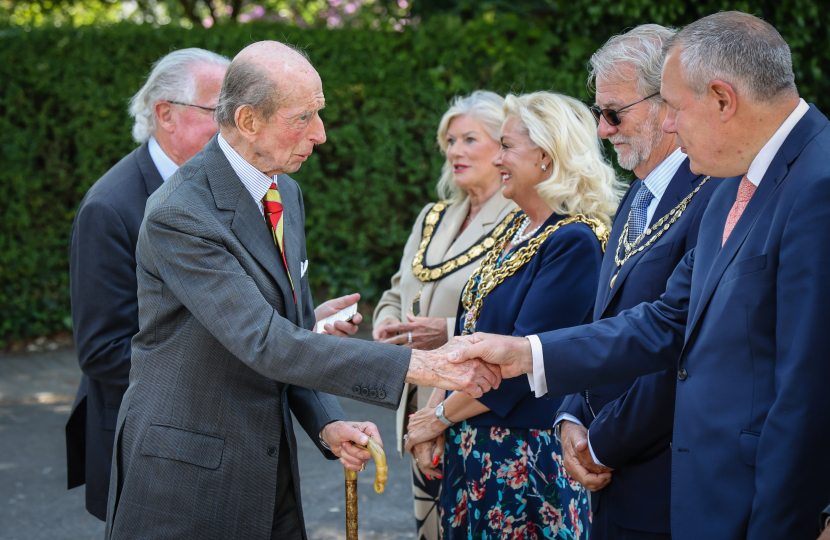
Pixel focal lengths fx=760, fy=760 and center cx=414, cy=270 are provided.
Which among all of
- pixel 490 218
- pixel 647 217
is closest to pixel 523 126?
pixel 490 218

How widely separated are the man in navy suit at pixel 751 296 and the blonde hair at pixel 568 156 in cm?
111

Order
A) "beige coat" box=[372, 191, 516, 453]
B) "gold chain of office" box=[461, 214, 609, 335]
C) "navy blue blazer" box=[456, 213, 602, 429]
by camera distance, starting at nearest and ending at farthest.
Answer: "navy blue blazer" box=[456, 213, 602, 429] < "gold chain of office" box=[461, 214, 609, 335] < "beige coat" box=[372, 191, 516, 453]

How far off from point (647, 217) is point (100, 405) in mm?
2234

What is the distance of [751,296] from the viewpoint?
68.0 inches

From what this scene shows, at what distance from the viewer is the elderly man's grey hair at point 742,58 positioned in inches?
70.7

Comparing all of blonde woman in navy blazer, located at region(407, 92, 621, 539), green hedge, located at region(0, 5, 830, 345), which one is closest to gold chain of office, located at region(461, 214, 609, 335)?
blonde woman in navy blazer, located at region(407, 92, 621, 539)

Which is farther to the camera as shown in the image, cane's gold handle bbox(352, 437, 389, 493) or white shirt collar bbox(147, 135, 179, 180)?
white shirt collar bbox(147, 135, 179, 180)

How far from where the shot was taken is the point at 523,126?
333 cm

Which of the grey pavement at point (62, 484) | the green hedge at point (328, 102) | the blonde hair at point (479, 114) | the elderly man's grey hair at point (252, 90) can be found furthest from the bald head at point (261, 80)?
the green hedge at point (328, 102)

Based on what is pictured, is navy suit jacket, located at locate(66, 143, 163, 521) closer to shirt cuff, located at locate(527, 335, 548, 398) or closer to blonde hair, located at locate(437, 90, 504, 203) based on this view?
shirt cuff, located at locate(527, 335, 548, 398)

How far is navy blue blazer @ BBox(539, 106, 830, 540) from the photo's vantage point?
160 cm

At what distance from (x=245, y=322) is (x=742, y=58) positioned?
4.69ft

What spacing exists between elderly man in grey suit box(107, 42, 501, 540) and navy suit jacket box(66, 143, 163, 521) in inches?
27.3

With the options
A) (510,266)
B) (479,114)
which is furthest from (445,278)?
(479,114)
